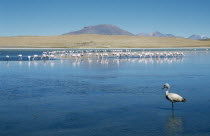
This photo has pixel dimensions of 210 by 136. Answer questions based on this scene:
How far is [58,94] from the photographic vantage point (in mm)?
11867

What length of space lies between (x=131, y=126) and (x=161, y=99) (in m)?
3.24

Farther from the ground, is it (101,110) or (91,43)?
(91,43)

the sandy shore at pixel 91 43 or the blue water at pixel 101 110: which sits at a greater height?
the sandy shore at pixel 91 43

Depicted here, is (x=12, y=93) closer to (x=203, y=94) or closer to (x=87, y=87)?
(x=87, y=87)

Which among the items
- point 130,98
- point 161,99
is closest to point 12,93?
point 130,98

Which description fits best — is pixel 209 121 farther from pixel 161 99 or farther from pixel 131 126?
pixel 161 99

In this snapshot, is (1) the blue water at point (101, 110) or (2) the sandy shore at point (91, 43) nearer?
(1) the blue water at point (101, 110)

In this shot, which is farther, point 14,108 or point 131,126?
point 14,108

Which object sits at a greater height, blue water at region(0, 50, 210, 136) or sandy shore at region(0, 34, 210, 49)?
sandy shore at region(0, 34, 210, 49)

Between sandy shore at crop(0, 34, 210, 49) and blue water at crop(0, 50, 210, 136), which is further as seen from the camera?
sandy shore at crop(0, 34, 210, 49)

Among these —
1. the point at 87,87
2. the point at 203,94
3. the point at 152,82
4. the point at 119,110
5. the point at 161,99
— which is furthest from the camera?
the point at 152,82

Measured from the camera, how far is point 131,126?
7781 millimetres

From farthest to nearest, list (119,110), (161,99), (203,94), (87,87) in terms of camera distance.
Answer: (87,87), (203,94), (161,99), (119,110)

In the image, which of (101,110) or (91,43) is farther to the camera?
(91,43)
